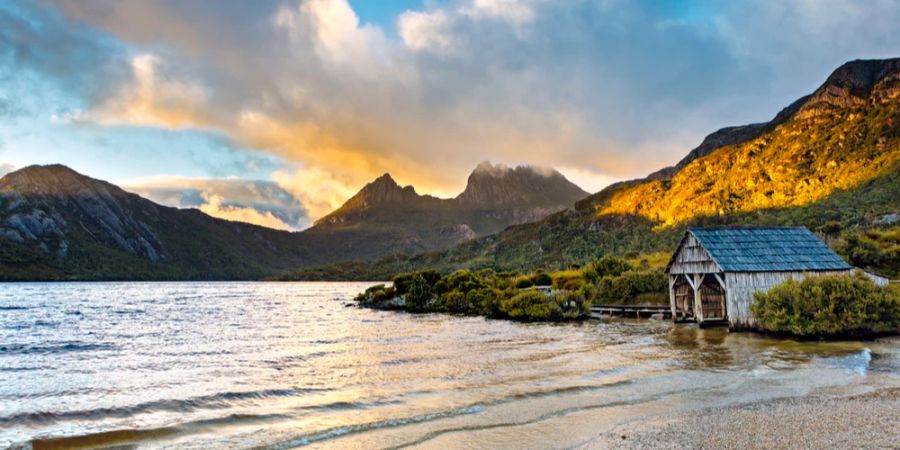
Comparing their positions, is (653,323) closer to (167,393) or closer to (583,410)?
(583,410)

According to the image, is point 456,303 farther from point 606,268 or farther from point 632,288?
point 632,288

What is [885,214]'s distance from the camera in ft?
224

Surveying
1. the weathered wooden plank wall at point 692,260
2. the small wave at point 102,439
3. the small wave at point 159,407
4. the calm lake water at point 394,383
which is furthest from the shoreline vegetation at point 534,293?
the small wave at point 102,439

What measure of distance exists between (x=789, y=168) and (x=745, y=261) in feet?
387

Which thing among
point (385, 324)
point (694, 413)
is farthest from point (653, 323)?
point (694, 413)

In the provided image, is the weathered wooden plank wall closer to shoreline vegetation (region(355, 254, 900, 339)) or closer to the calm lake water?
shoreline vegetation (region(355, 254, 900, 339))

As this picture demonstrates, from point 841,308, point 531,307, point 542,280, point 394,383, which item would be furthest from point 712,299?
point 542,280

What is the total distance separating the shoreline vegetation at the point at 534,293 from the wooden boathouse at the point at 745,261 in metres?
12.8

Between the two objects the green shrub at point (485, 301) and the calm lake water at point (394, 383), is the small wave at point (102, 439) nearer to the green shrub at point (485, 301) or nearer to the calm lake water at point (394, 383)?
the calm lake water at point (394, 383)

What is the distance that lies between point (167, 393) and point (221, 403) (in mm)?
2936

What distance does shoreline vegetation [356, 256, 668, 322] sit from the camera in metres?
48.2

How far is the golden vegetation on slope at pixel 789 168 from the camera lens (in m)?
108

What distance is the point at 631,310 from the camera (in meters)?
47.1

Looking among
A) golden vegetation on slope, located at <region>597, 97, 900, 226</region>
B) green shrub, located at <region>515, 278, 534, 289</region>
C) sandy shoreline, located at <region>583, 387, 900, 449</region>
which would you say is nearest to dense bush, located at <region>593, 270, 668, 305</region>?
green shrub, located at <region>515, 278, 534, 289</region>
